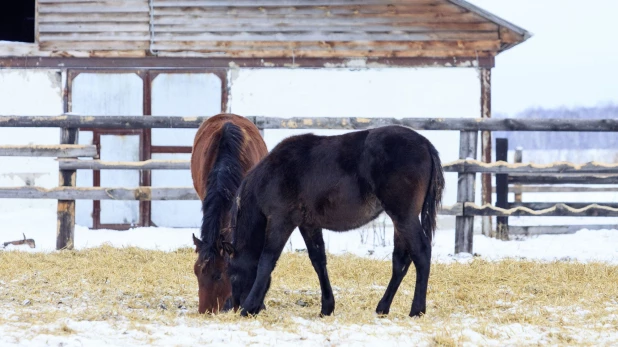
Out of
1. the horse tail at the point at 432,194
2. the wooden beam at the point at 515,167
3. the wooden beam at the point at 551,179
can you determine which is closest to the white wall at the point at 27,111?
the wooden beam at the point at 515,167

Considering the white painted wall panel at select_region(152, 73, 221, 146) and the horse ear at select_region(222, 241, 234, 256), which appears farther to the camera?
the white painted wall panel at select_region(152, 73, 221, 146)

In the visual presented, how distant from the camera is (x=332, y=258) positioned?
7.96 meters

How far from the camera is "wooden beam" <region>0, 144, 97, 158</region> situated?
889 cm

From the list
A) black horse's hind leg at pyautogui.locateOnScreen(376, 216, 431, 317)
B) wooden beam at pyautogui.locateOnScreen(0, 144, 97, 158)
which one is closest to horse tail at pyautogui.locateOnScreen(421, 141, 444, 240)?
black horse's hind leg at pyautogui.locateOnScreen(376, 216, 431, 317)

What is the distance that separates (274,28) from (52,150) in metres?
4.66

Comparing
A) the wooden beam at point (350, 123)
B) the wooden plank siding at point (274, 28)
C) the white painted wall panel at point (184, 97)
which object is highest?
the wooden plank siding at point (274, 28)

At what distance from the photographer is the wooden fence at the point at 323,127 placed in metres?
8.52

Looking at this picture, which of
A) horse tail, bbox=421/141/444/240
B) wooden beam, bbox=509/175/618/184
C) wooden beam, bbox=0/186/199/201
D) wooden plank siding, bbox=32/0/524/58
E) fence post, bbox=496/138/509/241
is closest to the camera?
horse tail, bbox=421/141/444/240

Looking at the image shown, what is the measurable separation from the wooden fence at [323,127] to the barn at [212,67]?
10.9ft

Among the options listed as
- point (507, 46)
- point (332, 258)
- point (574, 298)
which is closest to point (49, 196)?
point (332, 258)

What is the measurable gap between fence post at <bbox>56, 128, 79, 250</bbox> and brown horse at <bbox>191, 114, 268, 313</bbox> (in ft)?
8.30

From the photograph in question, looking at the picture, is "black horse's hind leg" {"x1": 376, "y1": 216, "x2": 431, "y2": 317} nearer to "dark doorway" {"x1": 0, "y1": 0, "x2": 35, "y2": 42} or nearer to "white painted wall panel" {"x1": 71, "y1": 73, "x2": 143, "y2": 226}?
"white painted wall panel" {"x1": 71, "y1": 73, "x2": 143, "y2": 226}

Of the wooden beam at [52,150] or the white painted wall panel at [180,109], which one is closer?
the wooden beam at [52,150]

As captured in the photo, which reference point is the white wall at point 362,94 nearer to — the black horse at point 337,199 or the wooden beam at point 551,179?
the wooden beam at point 551,179
